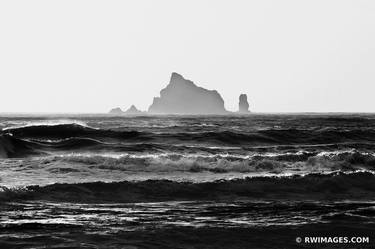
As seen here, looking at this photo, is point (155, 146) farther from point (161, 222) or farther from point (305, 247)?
point (305, 247)

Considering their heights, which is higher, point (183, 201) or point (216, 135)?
point (216, 135)

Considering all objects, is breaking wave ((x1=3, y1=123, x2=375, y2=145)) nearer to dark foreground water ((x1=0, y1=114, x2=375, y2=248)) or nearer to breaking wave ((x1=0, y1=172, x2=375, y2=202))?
dark foreground water ((x1=0, y1=114, x2=375, y2=248))

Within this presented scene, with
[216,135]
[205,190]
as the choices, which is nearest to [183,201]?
[205,190]

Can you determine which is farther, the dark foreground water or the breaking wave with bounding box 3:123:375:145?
the breaking wave with bounding box 3:123:375:145

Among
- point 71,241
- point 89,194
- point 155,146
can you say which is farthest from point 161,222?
point 155,146

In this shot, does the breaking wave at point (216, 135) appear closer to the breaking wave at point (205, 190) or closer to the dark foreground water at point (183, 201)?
the dark foreground water at point (183, 201)

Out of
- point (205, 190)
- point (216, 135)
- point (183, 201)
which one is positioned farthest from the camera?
point (216, 135)

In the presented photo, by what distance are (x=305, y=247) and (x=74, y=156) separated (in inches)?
533

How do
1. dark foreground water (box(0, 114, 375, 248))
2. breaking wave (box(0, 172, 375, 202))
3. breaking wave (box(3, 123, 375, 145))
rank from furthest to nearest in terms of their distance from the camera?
breaking wave (box(3, 123, 375, 145)) < breaking wave (box(0, 172, 375, 202)) < dark foreground water (box(0, 114, 375, 248))

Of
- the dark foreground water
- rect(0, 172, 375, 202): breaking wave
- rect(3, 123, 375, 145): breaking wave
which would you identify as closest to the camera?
the dark foreground water

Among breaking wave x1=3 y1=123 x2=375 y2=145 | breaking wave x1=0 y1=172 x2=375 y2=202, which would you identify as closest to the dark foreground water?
breaking wave x1=0 y1=172 x2=375 y2=202

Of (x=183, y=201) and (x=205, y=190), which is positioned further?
(x=205, y=190)

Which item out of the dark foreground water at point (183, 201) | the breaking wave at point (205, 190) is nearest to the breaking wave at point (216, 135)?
the dark foreground water at point (183, 201)

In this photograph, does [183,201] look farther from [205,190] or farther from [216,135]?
[216,135]
